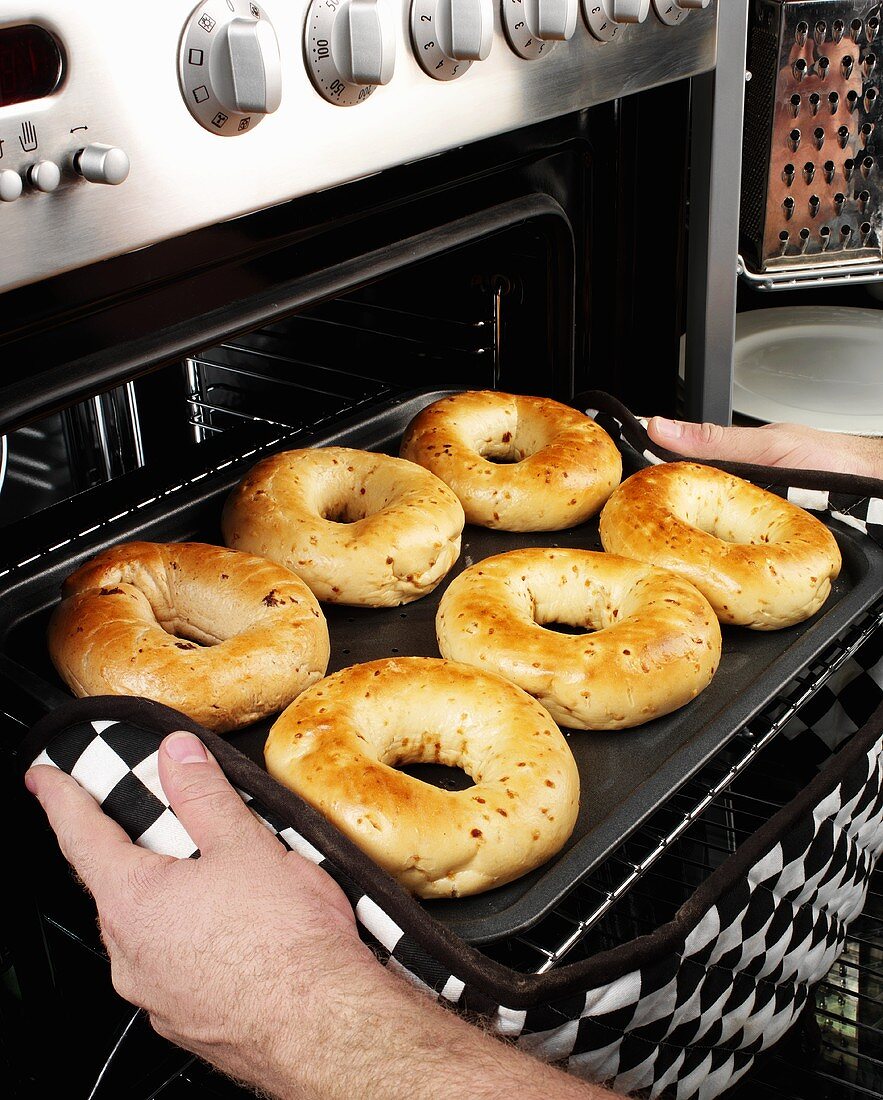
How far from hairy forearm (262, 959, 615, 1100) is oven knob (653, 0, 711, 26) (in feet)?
3.61

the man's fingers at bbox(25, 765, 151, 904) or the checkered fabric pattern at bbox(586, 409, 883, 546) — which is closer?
the man's fingers at bbox(25, 765, 151, 904)

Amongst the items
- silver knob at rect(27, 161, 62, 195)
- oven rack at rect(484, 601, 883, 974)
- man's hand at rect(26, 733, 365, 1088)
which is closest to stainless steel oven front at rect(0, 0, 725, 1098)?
silver knob at rect(27, 161, 62, 195)

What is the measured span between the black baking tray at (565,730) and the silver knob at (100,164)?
1.78ft

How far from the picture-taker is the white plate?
6.48ft

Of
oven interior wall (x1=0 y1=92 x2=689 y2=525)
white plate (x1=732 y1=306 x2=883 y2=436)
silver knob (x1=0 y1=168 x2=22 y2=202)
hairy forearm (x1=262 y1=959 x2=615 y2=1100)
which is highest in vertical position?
silver knob (x1=0 y1=168 x2=22 y2=202)

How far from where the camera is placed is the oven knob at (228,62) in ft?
2.78

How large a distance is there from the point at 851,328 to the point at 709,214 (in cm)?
83

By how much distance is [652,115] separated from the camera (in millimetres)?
1501

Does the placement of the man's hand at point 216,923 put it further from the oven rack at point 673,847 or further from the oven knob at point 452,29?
the oven knob at point 452,29

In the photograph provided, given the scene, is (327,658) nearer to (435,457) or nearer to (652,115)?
(435,457)

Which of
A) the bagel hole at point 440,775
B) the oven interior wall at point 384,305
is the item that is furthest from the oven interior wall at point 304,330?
the bagel hole at point 440,775

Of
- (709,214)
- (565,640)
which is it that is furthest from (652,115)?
(565,640)

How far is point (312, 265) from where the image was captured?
1183 millimetres

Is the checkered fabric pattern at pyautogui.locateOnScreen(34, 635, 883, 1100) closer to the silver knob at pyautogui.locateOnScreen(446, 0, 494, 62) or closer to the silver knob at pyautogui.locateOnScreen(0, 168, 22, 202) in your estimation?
the silver knob at pyautogui.locateOnScreen(0, 168, 22, 202)
